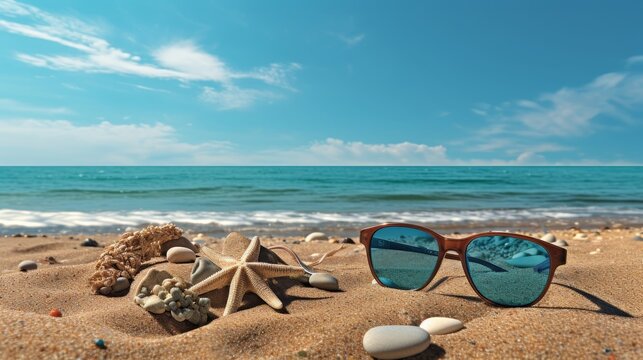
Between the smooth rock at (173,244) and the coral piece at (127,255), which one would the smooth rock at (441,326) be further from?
the smooth rock at (173,244)

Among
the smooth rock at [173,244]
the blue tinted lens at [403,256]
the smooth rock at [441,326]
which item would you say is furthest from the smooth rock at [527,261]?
the smooth rock at [173,244]

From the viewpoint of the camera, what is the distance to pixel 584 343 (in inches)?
73.4

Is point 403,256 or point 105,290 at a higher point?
point 403,256

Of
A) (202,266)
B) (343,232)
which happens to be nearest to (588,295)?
(202,266)

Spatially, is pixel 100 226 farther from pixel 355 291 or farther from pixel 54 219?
pixel 355 291

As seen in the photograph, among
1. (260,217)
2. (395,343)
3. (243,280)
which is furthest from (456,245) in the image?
(260,217)

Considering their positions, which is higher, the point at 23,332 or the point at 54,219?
the point at 23,332

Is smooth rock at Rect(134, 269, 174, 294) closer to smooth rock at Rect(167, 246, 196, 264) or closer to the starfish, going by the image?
the starfish

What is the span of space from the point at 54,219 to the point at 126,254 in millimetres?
8967

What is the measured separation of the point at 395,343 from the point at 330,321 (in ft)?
1.53

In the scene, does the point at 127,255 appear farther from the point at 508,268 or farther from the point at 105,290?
the point at 508,268

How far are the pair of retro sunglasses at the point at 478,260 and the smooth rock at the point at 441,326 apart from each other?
592mm

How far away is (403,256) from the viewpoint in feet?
9.51

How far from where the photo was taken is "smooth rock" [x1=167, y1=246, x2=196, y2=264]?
3.39 meters
